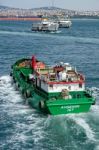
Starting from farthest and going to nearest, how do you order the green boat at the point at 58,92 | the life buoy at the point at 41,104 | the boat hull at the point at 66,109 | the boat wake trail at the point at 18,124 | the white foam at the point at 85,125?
the life buoy at the point at 41,104, the green boat at the point at 58,92, the boat hull at the point at 66,109, the white foam at the point at 85,125, the boat wake trail at the point at 18,124

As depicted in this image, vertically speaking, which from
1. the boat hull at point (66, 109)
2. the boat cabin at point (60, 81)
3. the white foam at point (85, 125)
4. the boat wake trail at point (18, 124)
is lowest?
the boat wake trail at point (18, 124)

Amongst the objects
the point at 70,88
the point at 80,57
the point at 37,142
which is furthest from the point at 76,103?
the point at 80,57

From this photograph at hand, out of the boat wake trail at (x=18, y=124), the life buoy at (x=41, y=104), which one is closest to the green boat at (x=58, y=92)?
the life buoy at (x=41, y=104)

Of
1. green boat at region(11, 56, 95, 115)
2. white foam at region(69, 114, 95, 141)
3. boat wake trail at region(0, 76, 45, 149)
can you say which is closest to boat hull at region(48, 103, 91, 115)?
green boat at region(11, 56, 95, 115)

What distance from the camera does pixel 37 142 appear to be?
39594 mm

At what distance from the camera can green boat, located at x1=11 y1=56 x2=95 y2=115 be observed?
45.9 meters

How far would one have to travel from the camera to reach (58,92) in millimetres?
48531

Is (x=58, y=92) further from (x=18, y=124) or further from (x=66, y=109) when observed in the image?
(x=18, y=124)

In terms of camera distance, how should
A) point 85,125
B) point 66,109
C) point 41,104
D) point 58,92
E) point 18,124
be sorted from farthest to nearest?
point 58,92
point 41,104
point 66,109
point 18,124
point 85,125

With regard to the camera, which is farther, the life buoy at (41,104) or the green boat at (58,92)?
the life buoy at (41,104)

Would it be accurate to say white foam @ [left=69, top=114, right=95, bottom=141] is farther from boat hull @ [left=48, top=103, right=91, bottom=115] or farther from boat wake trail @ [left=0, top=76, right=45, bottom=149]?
boat wake trail @ [left=0, top=76, right=45, bottom=149]

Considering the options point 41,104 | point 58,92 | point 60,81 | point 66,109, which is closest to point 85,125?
point 66,109

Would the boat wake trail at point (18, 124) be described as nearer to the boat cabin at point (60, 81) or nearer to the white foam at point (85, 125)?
the boat cabin at point (60, 81)

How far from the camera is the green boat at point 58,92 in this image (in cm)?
4594
